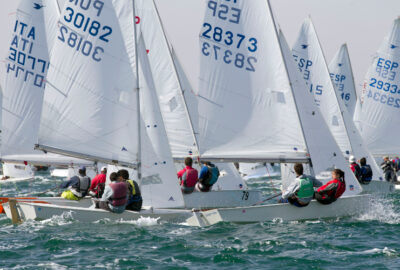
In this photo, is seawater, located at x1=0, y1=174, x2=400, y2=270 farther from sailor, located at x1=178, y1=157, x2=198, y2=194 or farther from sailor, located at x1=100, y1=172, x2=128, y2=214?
sailor, located at x1=178, y1=157, x2=198, y2=194

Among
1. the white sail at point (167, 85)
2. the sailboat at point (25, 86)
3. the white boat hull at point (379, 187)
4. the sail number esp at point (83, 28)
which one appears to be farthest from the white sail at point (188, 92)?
the sail number esp at point (83, 28)

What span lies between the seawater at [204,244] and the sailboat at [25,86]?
4.97 meters

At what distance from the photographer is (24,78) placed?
2045 cm

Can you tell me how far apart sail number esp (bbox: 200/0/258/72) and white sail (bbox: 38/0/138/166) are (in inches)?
73.8

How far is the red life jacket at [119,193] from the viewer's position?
14.3 meters

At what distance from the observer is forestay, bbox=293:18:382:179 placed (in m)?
24.8

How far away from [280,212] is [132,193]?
9.70 feet

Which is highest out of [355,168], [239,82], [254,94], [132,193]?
[239,82]

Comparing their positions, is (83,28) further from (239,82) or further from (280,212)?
(280,212)

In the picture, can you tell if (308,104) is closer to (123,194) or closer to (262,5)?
(262,5)

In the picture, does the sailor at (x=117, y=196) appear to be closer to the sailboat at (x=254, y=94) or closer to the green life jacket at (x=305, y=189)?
the sailboat at (x=254, y=94)

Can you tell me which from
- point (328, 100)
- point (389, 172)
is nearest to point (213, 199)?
point (389, 172)

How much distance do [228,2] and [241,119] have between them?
8.80 ft

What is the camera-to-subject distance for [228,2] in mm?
16812
